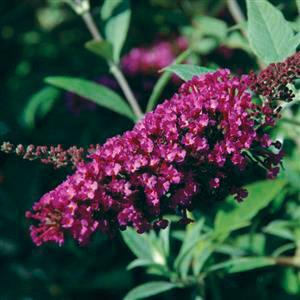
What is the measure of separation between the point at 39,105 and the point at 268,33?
1.49 meters

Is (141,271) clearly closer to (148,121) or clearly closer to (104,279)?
(104,279)

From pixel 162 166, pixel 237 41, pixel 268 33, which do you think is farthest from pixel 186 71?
pixel 237 41

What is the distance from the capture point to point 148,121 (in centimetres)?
144

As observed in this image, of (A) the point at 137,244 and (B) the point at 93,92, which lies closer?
(A) the point at 137,244

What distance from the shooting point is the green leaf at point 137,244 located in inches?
81.2

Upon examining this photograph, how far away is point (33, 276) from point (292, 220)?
57.3 inches

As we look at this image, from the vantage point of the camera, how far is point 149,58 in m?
2.93

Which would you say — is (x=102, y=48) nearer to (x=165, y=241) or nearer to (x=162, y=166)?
(x=165, y=241)

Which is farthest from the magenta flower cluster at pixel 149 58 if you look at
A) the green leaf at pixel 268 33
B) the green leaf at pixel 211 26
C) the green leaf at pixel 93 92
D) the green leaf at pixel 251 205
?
the green leaf at pixel 268 33

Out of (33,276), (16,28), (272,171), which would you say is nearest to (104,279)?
(33,276)

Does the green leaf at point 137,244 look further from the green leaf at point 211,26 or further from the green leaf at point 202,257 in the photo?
the green leaf at point 211,26

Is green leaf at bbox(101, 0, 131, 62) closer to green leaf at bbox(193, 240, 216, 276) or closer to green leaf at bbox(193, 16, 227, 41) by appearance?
green leaf at bbox(193, 16, 227, 41)

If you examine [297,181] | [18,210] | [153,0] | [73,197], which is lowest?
[297,181]

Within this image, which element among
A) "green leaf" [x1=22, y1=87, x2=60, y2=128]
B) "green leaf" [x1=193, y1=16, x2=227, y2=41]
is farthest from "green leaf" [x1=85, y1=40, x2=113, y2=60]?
"green leaf" [x1=193, y1=16, x2=227, y2=41]
